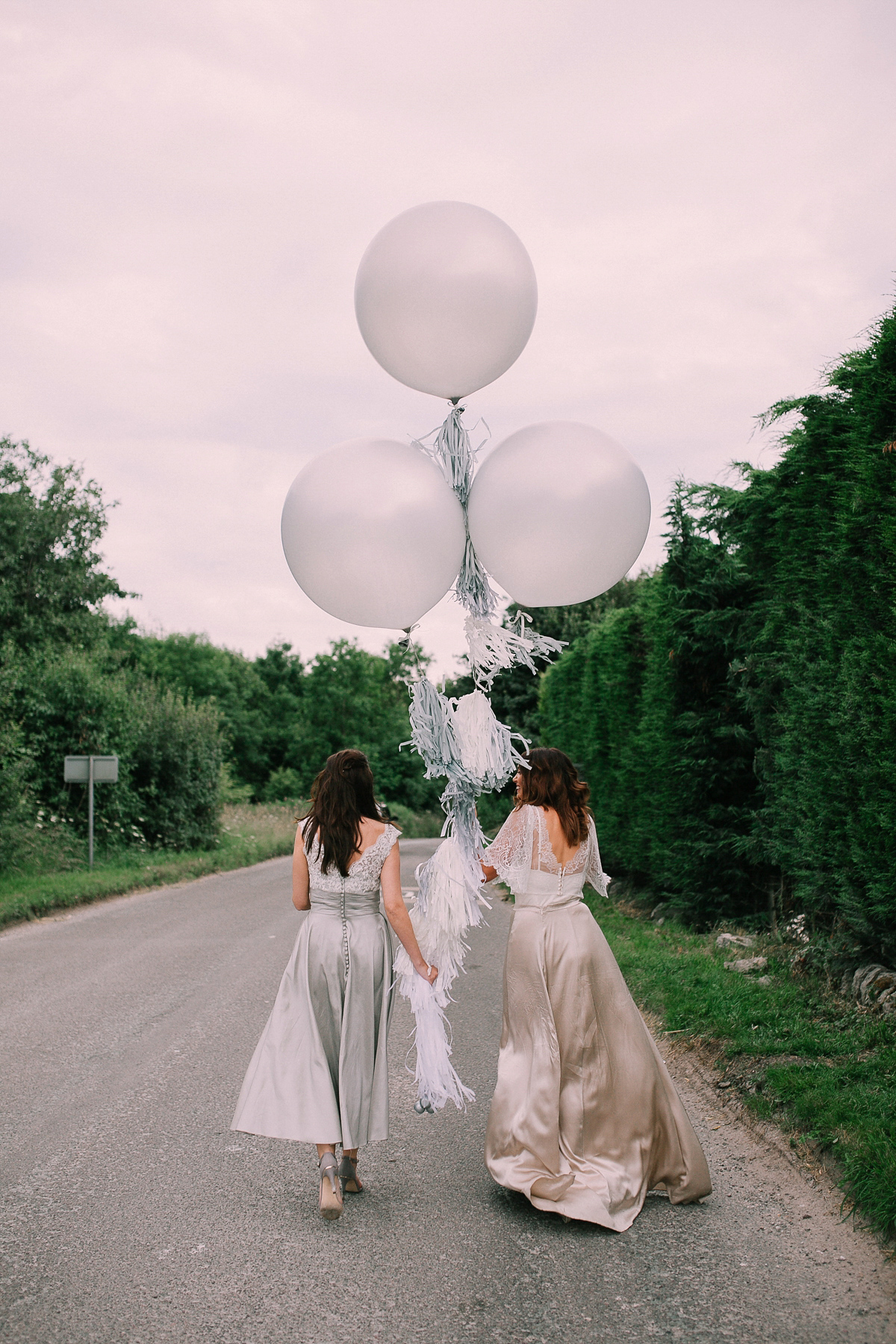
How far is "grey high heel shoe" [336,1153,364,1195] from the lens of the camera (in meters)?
3.77

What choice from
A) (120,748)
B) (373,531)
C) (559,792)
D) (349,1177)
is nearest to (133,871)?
(120,748)

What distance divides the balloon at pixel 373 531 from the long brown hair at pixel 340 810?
26.7 inches

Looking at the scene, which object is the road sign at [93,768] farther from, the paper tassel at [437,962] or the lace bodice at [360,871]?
the paper tassel at [437,962]

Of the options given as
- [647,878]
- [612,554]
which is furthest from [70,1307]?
[647,878]

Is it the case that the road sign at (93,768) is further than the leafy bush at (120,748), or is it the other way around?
the leafy bush at (120,748)

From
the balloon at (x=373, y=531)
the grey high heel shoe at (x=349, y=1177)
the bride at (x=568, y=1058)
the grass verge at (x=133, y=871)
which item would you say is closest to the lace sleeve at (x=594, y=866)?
the bride at (x=568, y=1058)

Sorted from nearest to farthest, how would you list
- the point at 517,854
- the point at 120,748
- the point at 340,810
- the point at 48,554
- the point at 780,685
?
the point at 340,810
the point at 517,854
the point at 780,685
the point at 120,748
the point at 48,554

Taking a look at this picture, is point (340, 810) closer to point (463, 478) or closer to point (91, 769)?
point (463, 478)

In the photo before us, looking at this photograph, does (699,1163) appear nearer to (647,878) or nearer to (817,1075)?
(817,1075)

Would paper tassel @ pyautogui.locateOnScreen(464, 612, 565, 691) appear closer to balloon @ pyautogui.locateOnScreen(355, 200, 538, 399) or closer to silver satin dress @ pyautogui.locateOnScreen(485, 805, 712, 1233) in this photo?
silver satin dress @ pyautogui.locateOnScreen(485, 805, 712, 1233)

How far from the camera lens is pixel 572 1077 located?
12.1 feet

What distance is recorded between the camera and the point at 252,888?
15867 mm

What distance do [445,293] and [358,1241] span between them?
3.60 m

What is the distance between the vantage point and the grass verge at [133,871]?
12523 mm
